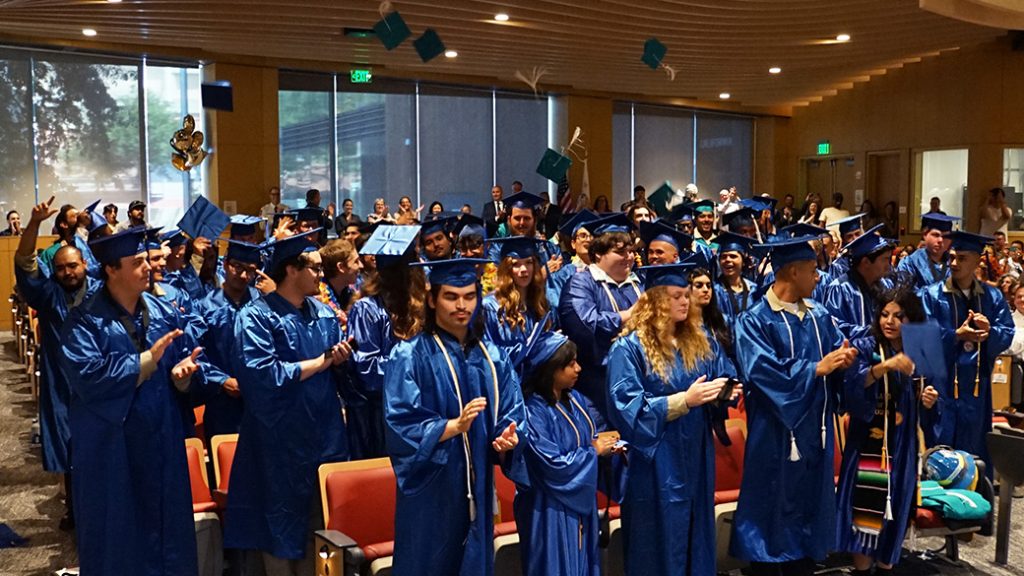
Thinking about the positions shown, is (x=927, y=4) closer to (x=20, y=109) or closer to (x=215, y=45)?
(x=215, y=45)

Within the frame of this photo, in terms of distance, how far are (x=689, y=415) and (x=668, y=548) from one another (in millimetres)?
582

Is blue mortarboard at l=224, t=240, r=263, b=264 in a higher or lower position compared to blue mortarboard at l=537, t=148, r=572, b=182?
lower

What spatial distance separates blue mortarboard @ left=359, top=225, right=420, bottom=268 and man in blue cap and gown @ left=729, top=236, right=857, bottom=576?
1.66m

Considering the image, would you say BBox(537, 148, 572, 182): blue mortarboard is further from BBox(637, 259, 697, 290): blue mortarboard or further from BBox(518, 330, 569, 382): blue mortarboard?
BBox(518, 330, 569, 382): blue mortarboard

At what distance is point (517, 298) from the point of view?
5.94 m

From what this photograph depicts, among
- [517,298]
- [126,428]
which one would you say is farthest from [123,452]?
[517,298]

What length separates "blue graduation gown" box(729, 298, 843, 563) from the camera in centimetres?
534

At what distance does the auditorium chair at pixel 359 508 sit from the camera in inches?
184

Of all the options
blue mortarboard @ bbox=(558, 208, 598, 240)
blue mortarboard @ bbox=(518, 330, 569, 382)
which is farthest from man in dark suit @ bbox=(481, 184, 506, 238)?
blue mortarboard @ bbox=(518, 330, 569, 382)

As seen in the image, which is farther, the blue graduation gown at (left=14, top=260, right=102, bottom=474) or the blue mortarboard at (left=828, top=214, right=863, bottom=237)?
the blue mortarboard at (left=828, top=214, right=863, bottom=237)

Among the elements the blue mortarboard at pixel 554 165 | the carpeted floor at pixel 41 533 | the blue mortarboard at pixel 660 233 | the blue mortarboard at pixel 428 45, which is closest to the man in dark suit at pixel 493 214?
the blue mortarboard at pixel 554 165

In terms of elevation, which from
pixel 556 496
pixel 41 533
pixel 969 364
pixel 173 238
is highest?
pixel 173 238

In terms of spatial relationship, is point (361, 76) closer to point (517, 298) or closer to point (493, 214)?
point (493, 214)

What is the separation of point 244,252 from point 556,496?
2598 mm
